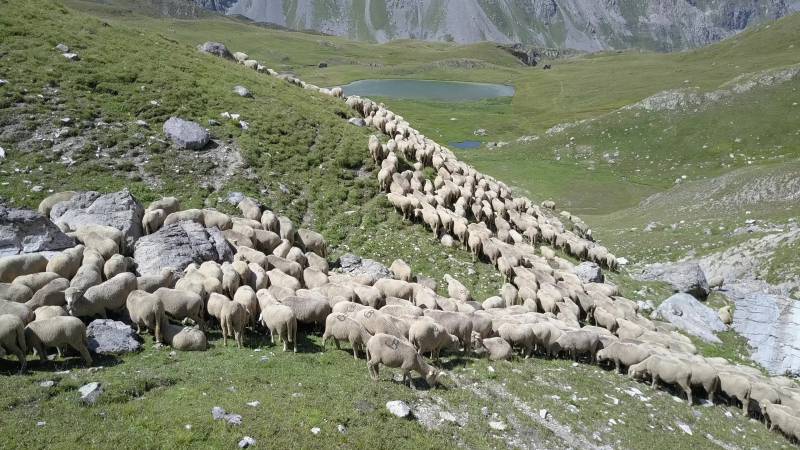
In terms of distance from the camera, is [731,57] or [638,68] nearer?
[731,57]

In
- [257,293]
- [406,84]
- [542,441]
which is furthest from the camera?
[406,84]

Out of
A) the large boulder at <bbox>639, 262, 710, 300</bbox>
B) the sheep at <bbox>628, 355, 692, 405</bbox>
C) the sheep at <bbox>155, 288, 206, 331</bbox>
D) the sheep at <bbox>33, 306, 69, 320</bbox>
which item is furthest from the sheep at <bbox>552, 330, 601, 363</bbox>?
the sheep at <bbox>33, 306, 69, 320</bbox>

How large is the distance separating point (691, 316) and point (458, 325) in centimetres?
1356

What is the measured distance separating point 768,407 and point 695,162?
49954 millimetres

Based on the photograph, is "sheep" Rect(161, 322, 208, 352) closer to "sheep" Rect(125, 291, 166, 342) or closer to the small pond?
Answer: "sheep" Rect(125, 291, 166, 342)

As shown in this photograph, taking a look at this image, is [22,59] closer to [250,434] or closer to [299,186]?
[299,186]

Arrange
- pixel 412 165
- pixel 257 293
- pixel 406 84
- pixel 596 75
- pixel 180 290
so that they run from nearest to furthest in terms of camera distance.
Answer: pixel 180 290 < pixel 257 293 < pixel 412 165 < pixel 596 75 < pixel 406 84

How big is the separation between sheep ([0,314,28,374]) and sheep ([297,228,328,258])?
38.2 feet

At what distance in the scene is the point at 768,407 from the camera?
607 inches

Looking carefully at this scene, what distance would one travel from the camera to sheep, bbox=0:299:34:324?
12719 millimetres

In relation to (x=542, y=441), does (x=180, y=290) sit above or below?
above

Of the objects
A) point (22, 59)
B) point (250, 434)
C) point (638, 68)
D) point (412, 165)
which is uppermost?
point (638, 68)

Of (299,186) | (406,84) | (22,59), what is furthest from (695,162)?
(406,84)

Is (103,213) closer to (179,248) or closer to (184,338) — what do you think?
(179,248)
